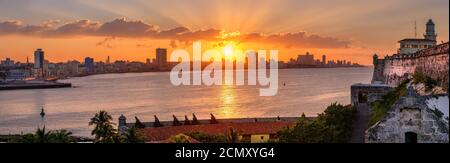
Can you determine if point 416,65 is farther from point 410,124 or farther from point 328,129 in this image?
point 410,124

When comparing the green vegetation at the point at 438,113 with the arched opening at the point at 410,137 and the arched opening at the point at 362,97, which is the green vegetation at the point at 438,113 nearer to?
the arched opening at the point at 410,137

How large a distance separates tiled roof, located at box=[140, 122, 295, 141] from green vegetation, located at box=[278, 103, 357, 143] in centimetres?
1145

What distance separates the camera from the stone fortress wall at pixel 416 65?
15922 millimetres

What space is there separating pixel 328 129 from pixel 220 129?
54.7ft

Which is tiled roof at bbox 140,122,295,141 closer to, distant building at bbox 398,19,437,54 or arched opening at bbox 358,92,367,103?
arched opening at bbox 358,92,367,103

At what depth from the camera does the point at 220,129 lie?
36438mm

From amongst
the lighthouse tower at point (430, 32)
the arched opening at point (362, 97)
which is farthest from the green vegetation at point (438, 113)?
the lighthouse tower at point (430, 32)

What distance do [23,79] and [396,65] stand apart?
162478 millimetres

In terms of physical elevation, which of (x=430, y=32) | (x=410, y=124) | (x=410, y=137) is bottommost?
(x=410, y=137)

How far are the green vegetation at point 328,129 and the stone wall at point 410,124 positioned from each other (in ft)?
19.4

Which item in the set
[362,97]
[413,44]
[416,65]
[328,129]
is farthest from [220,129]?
[413,44]

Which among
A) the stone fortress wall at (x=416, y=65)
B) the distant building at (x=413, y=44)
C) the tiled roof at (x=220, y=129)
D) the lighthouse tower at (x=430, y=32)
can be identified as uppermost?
the lighthouse tower at (x=430, y=32)
